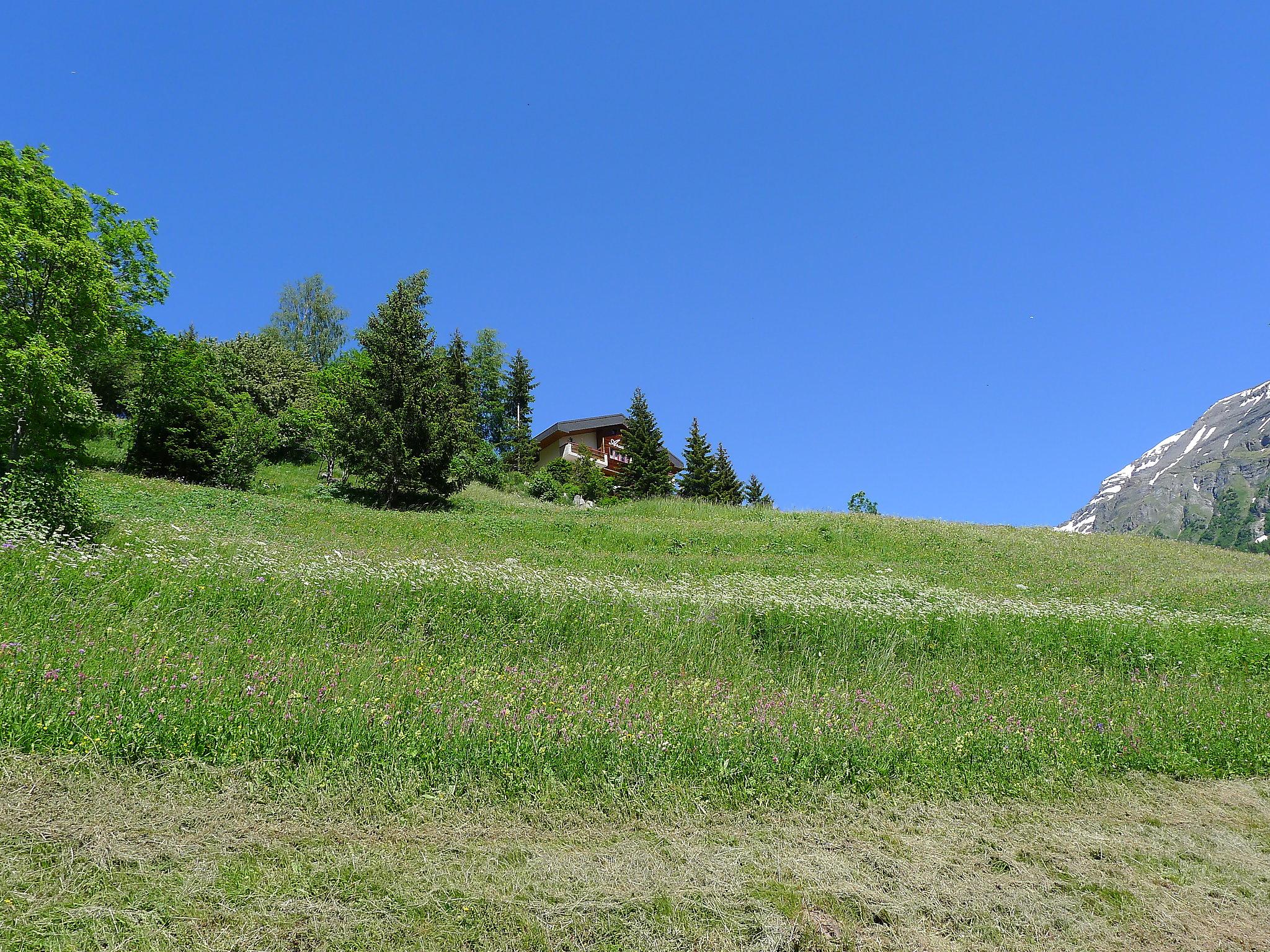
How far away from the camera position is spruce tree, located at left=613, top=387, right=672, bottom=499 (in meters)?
51.5

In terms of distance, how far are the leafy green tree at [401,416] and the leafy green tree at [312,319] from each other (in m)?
34.6

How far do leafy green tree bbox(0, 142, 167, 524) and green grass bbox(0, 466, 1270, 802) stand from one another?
6.50ft

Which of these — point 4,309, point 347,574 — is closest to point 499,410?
point 4,309

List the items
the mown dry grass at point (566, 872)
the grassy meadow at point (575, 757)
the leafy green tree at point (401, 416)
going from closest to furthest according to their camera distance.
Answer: the mown dry grass at point (566, 872) → the grassy meadow at point (575, 757) → the leafy green tree at point (401, 416)

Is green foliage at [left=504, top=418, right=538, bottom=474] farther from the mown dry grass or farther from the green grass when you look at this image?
the mown dry grass

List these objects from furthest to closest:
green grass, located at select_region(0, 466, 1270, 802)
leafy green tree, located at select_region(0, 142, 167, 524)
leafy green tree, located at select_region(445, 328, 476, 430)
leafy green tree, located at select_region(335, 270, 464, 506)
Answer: leafy green tree, located at select_region(445, 328, 476, 430)
leafy green tree, located at select_region(335, 270, 464, 506)
leafy green tree, located at select_region(0, 142, 167, 524)
green grass, located at select_region(0, 466, 1270, 802)

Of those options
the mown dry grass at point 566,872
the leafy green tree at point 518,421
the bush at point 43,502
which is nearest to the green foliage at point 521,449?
the leafy green tree at point 518,421

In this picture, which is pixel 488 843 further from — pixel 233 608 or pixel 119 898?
Result: pixel 233 608

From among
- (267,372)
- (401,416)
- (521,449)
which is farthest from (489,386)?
(401,416)

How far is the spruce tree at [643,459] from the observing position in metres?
51.5

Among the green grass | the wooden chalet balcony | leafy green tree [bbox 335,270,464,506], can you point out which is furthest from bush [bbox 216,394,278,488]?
the wooden chalet balcony

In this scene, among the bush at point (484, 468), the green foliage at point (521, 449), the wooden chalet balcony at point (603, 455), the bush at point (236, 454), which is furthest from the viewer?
the wooden chalet balcony at point (603, 455)

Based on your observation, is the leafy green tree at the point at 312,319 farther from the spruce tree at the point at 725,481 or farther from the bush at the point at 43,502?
the bush at the point at 43,502

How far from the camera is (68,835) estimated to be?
14.1 feet
